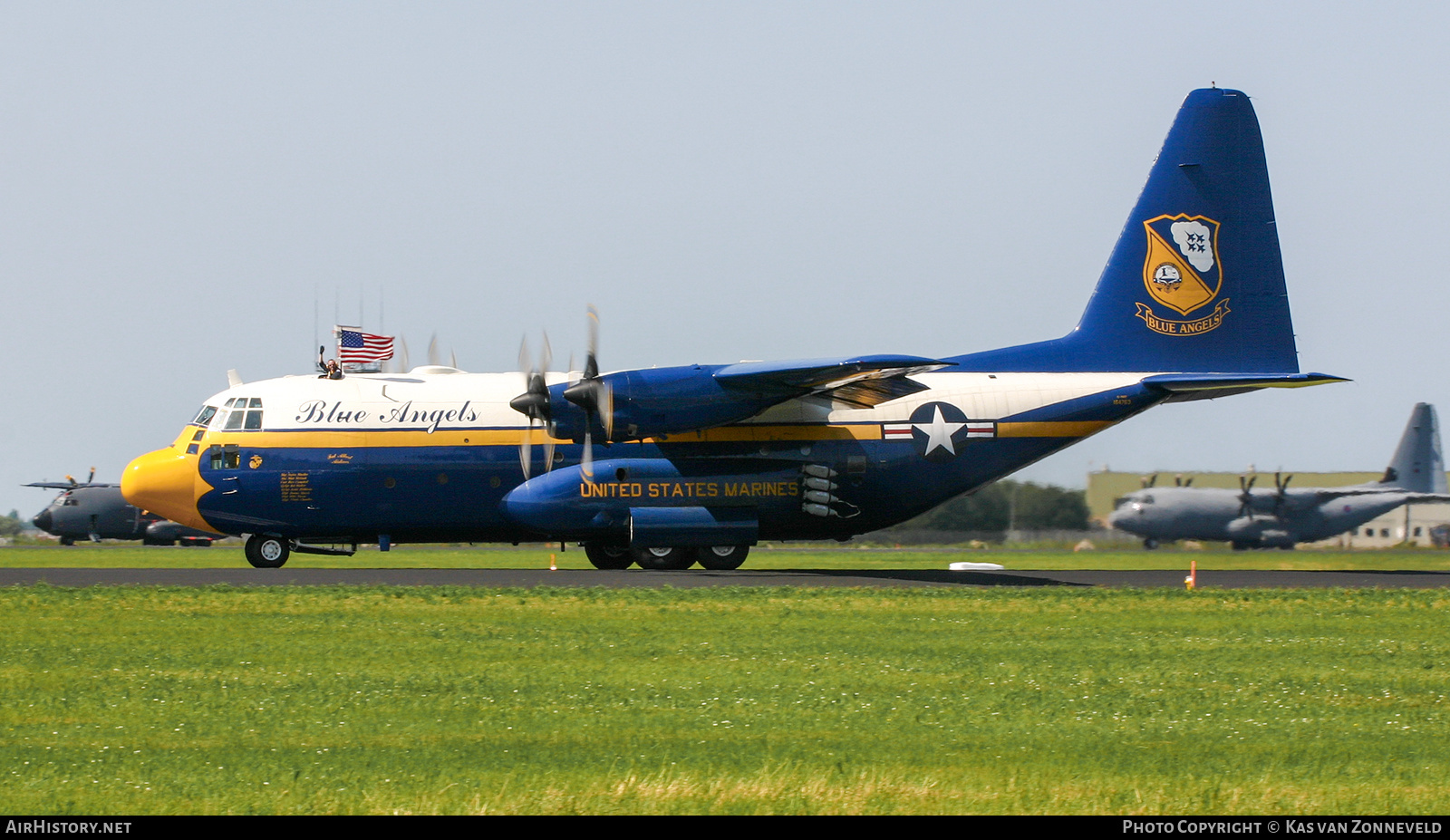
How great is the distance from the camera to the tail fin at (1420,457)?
59656mm

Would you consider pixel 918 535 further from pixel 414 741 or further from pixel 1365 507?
pixel 414 741

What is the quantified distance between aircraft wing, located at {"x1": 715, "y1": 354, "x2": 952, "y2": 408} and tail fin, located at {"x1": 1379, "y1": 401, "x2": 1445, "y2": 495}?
3895cm

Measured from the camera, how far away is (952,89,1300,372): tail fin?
32.4m

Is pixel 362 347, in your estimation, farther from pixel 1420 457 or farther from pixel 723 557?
pixel 1420 457

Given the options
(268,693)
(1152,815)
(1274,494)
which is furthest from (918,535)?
(1152,815)

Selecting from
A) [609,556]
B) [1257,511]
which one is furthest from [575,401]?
[1257,511]

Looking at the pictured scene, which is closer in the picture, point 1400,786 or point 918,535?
point 1400,786

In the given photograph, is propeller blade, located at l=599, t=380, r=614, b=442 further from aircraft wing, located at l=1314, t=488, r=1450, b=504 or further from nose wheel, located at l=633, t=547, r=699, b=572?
aircraft wing, located at l=1314, t=488, r=1450, b=504

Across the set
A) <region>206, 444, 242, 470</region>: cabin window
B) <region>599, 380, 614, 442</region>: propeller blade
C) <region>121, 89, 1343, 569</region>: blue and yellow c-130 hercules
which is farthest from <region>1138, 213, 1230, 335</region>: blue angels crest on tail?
<region>206, 444, 242, 470</region>: cabin window

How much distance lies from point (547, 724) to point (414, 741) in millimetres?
1247

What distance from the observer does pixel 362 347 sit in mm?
34469

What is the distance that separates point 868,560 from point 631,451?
13323 mm

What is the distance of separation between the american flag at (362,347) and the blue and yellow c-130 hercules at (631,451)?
3.19 meters

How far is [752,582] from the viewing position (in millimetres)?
27016
